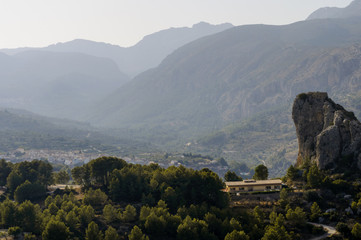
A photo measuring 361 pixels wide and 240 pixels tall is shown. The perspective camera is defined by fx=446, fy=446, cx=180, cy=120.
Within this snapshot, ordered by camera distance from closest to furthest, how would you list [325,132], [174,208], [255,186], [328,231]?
1. [328,231]
2. [174,208]
3. [325,132]
4. [255,186]

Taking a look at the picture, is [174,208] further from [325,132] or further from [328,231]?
[325,132]

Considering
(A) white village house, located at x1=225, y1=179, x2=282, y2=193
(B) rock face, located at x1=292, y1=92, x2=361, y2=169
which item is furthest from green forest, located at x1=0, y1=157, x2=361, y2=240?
(B) rock face, located at x1=292, y1=92, x2=361, y2=169

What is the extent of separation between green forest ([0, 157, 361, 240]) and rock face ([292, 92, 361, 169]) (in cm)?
417

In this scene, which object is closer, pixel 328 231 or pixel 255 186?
pixel 328 231

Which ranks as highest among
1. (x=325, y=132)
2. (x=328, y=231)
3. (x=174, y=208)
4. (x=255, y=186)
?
(x=325, y=132)

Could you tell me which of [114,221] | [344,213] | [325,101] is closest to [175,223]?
[114,221]

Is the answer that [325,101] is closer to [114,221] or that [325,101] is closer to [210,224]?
[210,224]

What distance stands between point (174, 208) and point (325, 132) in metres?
42.1

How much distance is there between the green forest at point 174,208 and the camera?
88.3 m

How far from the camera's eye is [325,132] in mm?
111188

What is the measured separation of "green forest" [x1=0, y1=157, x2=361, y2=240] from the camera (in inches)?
3477

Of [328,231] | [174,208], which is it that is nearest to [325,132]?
[328,231]

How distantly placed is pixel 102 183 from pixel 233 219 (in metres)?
46.9

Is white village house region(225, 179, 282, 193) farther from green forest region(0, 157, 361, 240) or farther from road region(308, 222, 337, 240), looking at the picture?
road region(308, 222, 337, 240)
